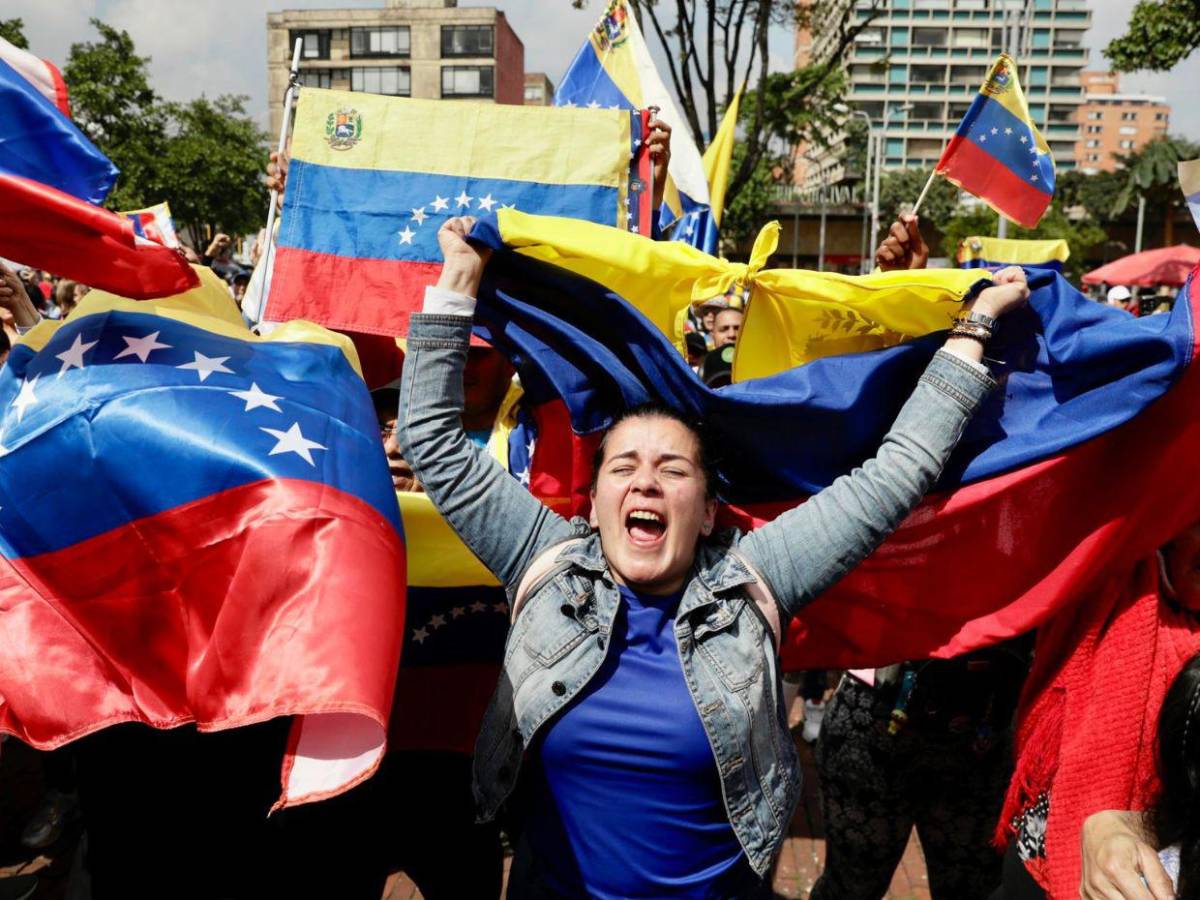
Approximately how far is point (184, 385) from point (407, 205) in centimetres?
140

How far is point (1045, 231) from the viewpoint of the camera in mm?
53719

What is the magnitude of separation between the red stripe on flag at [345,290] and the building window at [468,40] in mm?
66300

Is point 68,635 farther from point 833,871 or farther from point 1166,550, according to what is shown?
point 1166,550

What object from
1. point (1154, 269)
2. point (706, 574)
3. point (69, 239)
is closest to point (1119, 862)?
point (706, 574)

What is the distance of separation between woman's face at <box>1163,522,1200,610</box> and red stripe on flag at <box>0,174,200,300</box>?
7.99 feet

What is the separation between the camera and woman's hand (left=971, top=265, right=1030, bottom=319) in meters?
2.35

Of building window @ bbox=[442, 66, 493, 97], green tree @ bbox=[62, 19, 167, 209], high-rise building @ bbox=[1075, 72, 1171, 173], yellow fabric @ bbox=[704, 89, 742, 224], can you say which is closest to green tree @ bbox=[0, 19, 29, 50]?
green tree @ bbox=[62, 19, 167, 209]

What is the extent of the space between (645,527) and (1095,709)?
112 cm

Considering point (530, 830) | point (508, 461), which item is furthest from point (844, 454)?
point (530, 830)

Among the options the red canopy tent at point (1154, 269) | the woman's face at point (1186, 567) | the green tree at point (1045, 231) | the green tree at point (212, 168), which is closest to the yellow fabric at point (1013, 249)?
the woman's face at point (1186, 567)

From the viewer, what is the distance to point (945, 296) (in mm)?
2443

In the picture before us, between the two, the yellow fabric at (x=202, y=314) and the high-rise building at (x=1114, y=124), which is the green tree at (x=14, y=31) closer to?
the yellow fabric at (x=202, y=314)

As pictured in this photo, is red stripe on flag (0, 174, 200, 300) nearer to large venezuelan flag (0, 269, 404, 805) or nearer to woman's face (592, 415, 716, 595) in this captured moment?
large venezuelan flag (0, 269, 404, 805)

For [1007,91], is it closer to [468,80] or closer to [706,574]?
[706,574]
